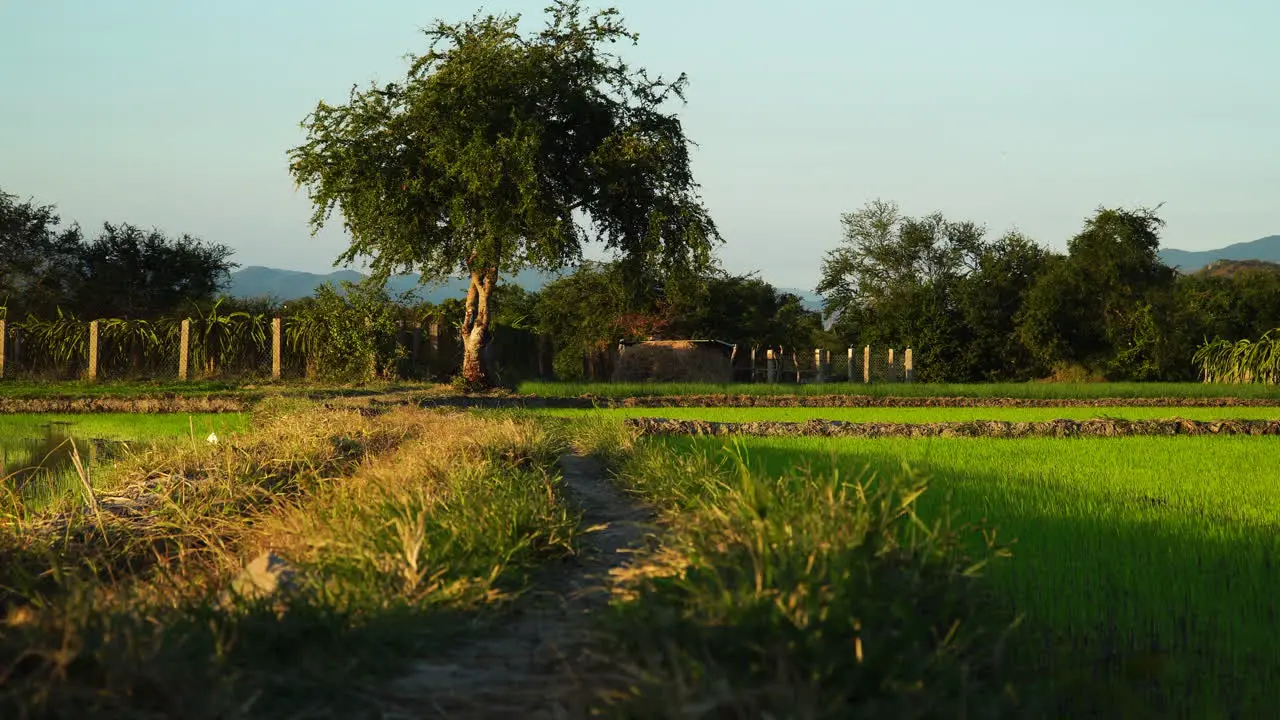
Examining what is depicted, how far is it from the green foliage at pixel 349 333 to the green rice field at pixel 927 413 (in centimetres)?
869

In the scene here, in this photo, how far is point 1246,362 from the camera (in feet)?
101

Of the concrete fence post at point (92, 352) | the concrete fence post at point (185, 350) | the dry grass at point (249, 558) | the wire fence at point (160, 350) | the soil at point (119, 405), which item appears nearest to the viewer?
the dry grass at point (249, 558)

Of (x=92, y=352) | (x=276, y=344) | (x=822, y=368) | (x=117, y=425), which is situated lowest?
(x=117, y=425)

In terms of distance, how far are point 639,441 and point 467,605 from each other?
608 centimetres

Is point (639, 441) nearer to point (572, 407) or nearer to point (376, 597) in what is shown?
point (376, 597)

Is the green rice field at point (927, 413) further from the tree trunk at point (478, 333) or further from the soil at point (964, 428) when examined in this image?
the tree trunk at point (478, 333)

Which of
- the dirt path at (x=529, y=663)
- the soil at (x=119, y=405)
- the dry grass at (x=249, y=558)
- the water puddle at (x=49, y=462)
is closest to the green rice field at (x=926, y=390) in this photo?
the soil at (x=119, y=405)

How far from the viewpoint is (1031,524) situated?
21.9 feet

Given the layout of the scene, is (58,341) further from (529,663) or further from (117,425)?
(529,663)

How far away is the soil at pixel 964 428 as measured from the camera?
47.7ft

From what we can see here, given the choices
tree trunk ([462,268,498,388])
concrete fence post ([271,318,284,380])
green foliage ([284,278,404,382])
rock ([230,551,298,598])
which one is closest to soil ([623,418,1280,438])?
rock ([230,551,298,598])

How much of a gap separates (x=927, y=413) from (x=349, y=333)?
1457 cm

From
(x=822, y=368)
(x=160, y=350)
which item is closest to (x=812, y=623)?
(x=160, y=350)

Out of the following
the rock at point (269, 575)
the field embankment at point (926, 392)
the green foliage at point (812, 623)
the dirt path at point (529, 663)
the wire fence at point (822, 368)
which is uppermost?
the wire fence at point (822, 368)
